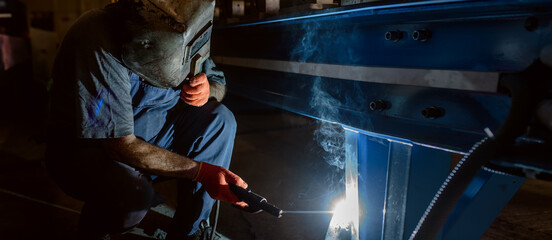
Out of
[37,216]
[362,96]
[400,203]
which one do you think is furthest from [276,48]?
[37,216]

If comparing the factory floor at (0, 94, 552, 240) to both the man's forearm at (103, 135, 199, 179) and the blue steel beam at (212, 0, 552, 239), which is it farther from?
the blue steel beam at (212, 0, 552, 239)

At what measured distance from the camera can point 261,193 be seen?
2.27 meters

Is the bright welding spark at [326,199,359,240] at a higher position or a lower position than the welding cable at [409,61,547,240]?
lower

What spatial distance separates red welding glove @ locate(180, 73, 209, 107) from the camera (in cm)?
156

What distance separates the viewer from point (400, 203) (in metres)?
1.20

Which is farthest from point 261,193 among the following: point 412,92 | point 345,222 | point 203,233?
point 412,92

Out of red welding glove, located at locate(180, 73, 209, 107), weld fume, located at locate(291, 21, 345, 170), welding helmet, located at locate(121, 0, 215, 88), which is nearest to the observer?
welding helmet, located at locate(121, 0, 215, 88)

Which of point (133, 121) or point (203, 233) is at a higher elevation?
point (133, 121)

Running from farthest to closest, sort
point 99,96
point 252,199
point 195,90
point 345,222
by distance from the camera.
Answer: point 195,90
point 345,222
point 252,199
point 99,96

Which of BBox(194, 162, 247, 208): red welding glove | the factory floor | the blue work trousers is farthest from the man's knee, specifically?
the factory floor

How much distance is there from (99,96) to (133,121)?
20 centimetres

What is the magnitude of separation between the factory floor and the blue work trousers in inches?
10.2

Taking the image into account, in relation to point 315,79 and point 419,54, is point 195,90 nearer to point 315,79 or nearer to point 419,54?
point 315,79

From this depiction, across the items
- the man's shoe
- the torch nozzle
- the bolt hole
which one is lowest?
the man's shoe
